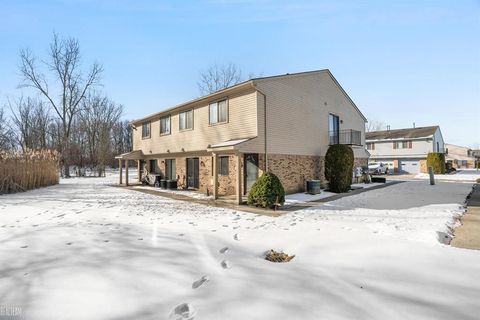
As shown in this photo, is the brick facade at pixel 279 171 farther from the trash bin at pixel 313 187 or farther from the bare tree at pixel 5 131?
the bare tree at pixel 5 131

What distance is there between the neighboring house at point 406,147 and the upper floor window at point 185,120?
30.1 metres

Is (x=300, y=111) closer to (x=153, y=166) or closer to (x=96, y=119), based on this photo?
(x=153, y=166)

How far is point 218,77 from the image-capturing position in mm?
37031

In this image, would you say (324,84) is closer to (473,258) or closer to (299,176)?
(299,176)

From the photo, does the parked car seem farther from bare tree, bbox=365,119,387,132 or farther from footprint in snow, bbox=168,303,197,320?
bare tree, bbox=365,119,387,132

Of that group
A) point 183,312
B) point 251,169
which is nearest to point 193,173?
point 251,169

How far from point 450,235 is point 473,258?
5.60 feet

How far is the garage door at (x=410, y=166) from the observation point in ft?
112

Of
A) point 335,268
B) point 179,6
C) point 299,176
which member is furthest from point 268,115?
point 335,268

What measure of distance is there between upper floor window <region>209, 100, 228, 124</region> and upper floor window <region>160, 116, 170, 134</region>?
16.3 ft

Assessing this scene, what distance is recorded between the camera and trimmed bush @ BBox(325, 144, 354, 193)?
14730 mm

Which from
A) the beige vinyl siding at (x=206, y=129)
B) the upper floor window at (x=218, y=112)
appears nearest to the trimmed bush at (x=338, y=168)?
the beige vinyl siding at (x=206, y=129)

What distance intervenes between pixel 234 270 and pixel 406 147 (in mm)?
37906

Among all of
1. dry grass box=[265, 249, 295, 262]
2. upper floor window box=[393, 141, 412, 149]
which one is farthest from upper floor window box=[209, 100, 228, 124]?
upper floor window box=[393, 141, 412, 149]
